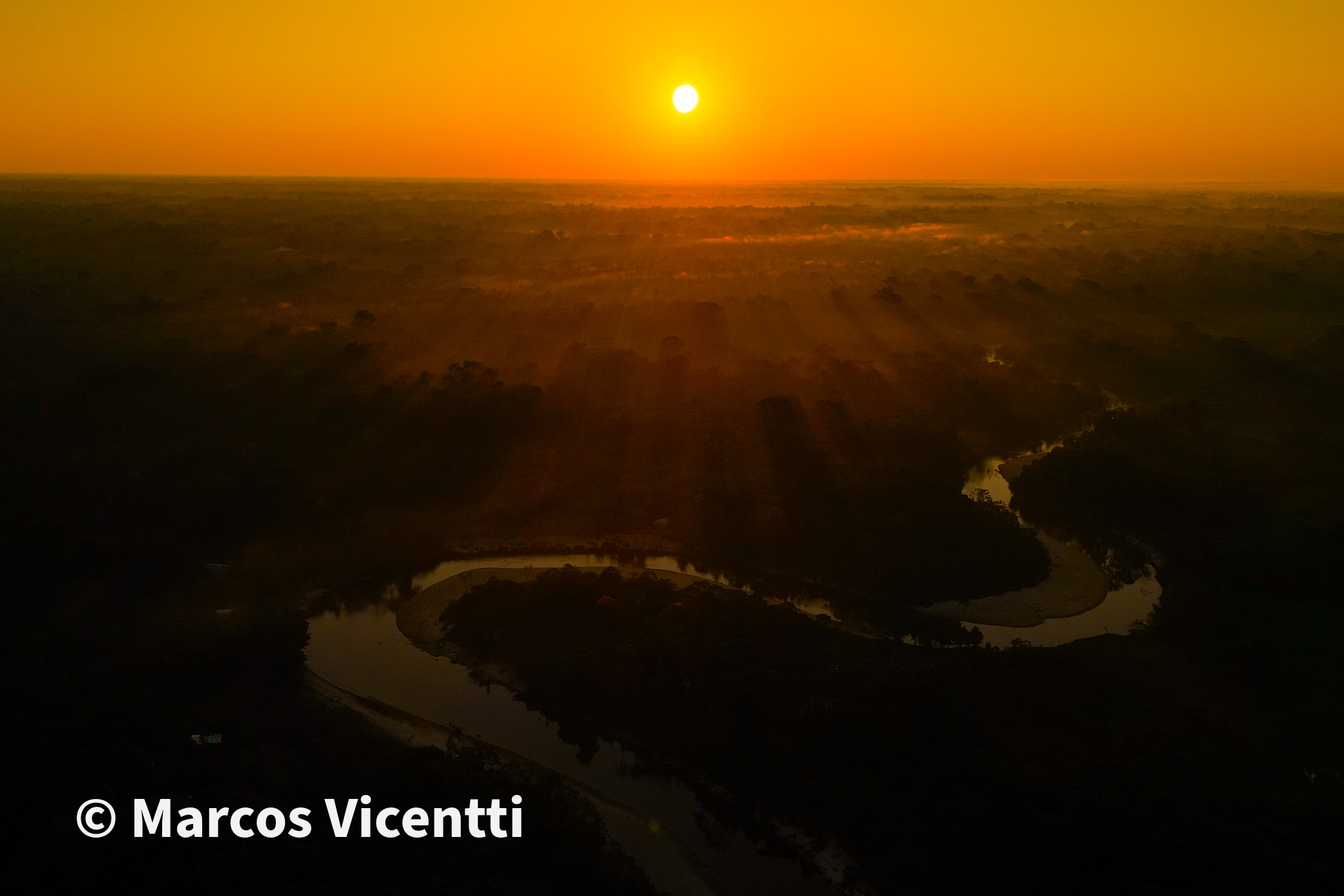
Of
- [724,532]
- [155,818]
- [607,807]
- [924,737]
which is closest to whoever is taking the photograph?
[155,818]

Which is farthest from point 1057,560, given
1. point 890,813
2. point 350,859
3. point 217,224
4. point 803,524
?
point 217,224

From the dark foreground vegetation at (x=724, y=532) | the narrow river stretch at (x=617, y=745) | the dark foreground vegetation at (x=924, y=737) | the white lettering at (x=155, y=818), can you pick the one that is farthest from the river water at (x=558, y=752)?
the white lettering at (x=155, y=818)

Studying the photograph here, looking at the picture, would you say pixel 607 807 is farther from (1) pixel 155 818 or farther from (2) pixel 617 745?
(1) pixel 155 818

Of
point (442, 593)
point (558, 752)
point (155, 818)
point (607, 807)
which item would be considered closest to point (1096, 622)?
point (607, 807)

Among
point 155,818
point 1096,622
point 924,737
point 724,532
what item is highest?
point 155,818

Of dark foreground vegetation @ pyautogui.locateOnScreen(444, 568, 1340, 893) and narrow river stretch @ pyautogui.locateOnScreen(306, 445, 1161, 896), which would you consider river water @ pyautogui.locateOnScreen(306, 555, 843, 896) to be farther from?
dark foreground vegetation @ pyautogui.locateOnScreen(444, 568, 1340, 893)

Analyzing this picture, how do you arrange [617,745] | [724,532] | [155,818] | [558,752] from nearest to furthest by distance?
[155,818] → [558,752] → [617,745] → [724,532]

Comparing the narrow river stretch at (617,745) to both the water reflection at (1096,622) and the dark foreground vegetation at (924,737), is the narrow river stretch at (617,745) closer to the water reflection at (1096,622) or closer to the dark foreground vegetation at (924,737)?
the water reflection at (1096,622)
